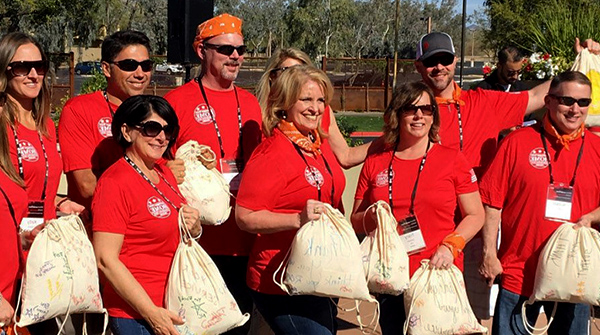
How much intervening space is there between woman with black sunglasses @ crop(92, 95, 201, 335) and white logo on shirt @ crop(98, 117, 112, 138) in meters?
0.55

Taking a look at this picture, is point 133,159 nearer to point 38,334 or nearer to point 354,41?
point 38,334

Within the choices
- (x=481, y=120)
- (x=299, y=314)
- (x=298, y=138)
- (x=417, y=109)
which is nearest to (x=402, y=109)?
(x=417, y=109)

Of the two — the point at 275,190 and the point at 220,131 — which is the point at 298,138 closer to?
the point at 275,190

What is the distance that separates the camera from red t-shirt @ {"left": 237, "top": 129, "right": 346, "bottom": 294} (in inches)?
161

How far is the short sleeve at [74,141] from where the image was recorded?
4383 millimetres

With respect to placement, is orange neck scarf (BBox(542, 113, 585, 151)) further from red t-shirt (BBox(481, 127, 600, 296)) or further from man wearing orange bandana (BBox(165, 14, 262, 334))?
man wearing orange bandana (BBox(165, 14, 262, 334))

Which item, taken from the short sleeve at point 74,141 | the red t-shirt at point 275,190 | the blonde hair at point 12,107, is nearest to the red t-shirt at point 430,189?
the red t-shirt at point 275,190

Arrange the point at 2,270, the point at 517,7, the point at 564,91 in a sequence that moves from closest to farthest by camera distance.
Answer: the point at 2,270
the point at 564,91
the point at 517,7

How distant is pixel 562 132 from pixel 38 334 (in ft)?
9.50

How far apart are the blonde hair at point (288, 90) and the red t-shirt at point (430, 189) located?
0.44 metres

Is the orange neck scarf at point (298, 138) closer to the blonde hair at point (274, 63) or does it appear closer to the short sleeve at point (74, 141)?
the blonde hair at point (274, 63)

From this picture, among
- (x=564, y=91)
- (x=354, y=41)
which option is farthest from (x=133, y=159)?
(x=354, y=41)

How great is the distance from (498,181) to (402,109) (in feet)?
2.25

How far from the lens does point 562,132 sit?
4.55m
